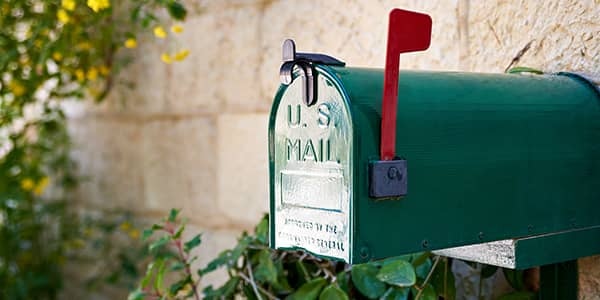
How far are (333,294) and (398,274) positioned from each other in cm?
14

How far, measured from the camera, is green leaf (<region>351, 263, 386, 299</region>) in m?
1.55

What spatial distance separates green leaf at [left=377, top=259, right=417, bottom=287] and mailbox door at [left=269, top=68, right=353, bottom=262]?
0.31 m

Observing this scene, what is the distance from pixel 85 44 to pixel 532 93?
73.3 inches

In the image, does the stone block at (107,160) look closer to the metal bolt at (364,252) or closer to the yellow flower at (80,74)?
the yellow flower at (80,74)

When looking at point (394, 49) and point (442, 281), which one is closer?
point (394, 49)

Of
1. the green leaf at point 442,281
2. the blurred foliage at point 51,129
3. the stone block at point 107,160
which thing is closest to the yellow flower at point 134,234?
the blurred foliage at point 51,129

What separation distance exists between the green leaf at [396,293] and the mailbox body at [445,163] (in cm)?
31

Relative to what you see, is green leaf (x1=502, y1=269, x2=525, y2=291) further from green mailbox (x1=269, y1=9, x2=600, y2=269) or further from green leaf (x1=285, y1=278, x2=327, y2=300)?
green leaf (x1=285, y1=278, x2=327, y2=300)

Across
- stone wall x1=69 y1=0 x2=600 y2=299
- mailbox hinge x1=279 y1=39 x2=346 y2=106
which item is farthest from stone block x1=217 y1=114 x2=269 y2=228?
mailbox hinge x1=279 y1=39 x2=346 y2=106

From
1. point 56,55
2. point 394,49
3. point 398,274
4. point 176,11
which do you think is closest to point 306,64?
point 394,49

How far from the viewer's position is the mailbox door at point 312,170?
1115 millimetres

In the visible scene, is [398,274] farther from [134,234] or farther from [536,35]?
[134,234]

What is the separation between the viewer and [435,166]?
1.18m

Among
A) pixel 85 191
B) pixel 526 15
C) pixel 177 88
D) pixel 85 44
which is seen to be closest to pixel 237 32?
pixel 177 88
